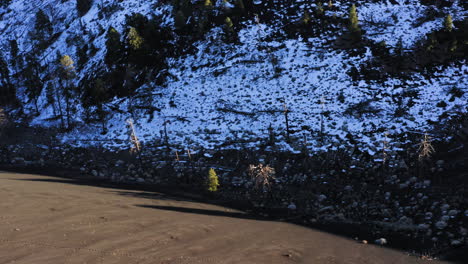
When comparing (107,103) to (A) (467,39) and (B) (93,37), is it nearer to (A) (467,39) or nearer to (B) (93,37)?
(B) (93,37)

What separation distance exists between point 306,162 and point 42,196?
2829 cm

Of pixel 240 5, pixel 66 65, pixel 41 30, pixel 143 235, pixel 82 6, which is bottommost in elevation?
pixel 143 235

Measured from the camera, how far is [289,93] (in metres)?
49.8

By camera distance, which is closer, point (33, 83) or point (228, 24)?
point (228, 24)

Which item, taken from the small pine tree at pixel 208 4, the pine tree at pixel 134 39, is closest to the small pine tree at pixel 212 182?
the pine tree at pixel 134 39

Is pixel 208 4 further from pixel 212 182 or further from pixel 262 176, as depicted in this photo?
pixel 262 176

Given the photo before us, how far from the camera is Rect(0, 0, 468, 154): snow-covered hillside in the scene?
41.4m

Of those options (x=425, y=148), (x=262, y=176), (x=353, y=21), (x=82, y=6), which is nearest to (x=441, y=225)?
(x=425, y=148)

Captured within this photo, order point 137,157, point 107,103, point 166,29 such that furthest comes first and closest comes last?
point 166,29, point 107,103, point 137,157

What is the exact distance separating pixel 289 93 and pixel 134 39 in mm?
31691

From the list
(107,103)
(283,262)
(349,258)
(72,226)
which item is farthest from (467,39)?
(107,103)

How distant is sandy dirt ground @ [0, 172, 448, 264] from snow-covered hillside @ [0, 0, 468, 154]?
18.2 metres

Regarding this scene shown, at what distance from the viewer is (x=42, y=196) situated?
23531 mm

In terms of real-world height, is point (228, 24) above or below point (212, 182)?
above
